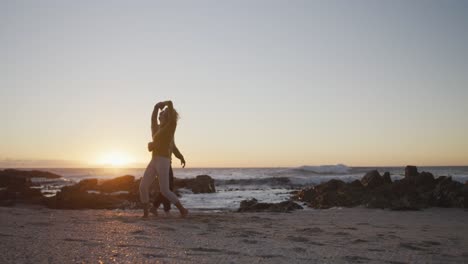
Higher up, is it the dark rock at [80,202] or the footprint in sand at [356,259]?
the footprint in sand at [356,259]

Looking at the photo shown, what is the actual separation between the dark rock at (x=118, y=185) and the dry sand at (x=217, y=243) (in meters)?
16.2

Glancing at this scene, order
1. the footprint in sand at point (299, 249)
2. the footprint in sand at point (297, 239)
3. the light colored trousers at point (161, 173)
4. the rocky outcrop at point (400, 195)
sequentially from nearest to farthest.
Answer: the footprint in sand at point (299, 249) → the footprint in sand at point (297, 239) → the light colored trousers at point (161, 173) → the rocky outcrop at point (400, 195)

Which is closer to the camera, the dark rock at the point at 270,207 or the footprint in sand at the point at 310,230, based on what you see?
the footprint in sand at the point at 310,230

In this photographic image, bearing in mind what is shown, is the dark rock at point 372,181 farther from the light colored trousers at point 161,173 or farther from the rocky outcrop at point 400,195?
the light colored trousers at point 161,173

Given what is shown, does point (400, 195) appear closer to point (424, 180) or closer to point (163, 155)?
point (424, 180)

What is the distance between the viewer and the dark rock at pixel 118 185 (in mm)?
22219

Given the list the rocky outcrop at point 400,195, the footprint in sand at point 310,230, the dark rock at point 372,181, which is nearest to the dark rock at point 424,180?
the rocky outcrop at point 400,195

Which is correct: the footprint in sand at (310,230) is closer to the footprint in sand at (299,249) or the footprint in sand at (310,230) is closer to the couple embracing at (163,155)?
the footprint in sand at (299,249)

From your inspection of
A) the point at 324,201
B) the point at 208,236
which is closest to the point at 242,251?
the point at 208,236

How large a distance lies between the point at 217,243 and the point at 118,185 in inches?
770

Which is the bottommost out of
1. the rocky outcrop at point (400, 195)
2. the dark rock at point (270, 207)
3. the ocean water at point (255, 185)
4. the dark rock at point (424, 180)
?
the ocean water at point (255, 185)

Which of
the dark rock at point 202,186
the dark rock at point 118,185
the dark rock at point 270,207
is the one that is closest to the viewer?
the dark rock at point 270,207

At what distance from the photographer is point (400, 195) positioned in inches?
512

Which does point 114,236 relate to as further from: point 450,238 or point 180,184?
point 180,184
